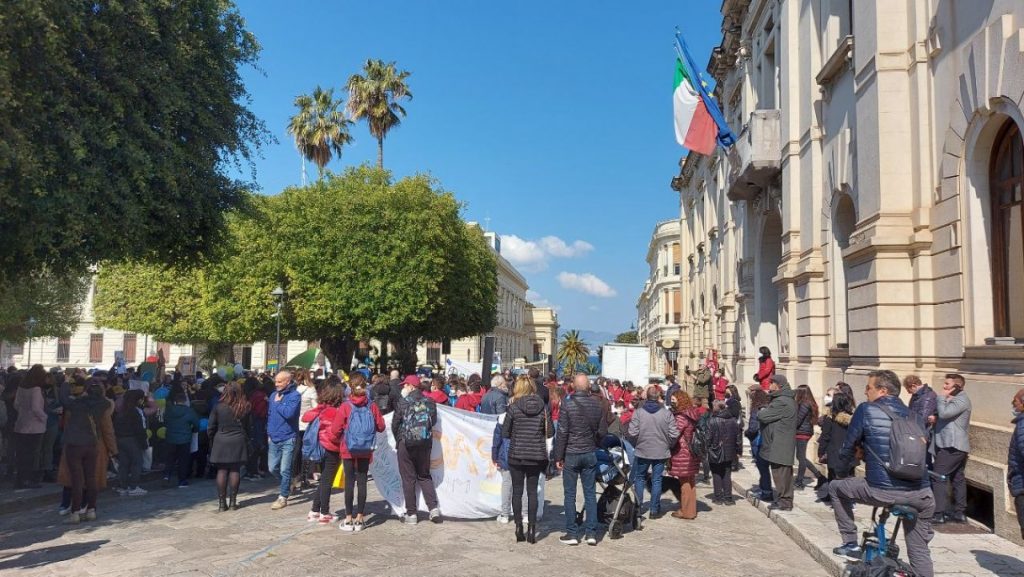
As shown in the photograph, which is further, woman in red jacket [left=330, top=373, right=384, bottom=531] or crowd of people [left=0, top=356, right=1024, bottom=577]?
woman in red jacket [left=330, top=373, right=384, bottom=531]

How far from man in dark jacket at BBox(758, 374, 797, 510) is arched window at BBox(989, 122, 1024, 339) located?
2.92 metres

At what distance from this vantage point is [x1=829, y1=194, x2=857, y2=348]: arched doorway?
47.7 feet

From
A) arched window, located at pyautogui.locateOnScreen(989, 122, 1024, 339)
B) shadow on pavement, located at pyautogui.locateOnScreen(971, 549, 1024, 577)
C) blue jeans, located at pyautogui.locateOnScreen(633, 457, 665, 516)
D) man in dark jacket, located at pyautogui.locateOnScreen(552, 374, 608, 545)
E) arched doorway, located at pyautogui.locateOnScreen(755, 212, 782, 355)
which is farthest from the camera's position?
arched doorway, located at pyautogui.locateOnScreen(755, 212, 782, 355)

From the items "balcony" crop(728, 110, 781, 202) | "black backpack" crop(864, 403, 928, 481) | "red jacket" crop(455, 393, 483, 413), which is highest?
"balcony" crop(728, 110, 781, 202)

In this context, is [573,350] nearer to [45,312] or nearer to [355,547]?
[45,312]

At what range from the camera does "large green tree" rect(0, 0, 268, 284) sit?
9.02m

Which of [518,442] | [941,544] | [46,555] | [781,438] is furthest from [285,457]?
[941,544]

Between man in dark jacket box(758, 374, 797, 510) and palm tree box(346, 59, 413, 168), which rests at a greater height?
palm tree box(346, 59, 413, 168)

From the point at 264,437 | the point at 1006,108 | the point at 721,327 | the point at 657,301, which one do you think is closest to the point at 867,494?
the point at 1006,108

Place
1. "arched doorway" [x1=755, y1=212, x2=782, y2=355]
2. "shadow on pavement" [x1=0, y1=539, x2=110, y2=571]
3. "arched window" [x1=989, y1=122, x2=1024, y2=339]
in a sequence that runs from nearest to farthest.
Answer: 1. "shadow on pavement" [x1=0, y1=539, x2=110, y2=571]
2. "arched window" [x1=989, y1=122, x2=1024, y2=339]
3. "arched doorway" [x1=755, y1=212, x2=782, y2=355]

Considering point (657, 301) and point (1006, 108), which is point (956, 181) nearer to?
point (1006, 108)

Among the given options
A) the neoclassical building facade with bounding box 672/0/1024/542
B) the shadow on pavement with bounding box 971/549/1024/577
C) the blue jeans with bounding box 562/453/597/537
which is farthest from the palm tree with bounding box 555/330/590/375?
the shadow on pavement with bounding box 971/549/1024/577

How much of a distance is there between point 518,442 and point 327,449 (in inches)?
101

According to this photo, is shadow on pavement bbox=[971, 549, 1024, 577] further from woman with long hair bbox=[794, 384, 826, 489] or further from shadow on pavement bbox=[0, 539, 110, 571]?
shadow on pavement bbox=[0, 539, 110, 571]
